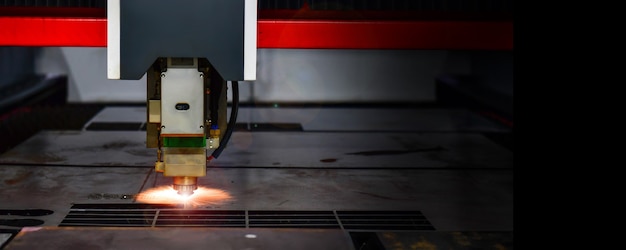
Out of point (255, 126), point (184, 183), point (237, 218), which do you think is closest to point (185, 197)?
point (237, 218)

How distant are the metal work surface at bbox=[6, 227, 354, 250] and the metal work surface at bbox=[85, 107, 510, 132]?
18.5 feet

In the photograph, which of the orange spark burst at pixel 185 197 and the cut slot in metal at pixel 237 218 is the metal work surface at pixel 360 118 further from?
the cut slot in metal at pixel 237 218

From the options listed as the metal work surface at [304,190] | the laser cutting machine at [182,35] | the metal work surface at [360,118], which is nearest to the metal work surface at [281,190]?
the metal work surface at [304,190]

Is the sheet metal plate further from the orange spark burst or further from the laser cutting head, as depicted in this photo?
the laser cutting head

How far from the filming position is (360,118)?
1274 centimetres

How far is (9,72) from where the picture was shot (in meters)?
13.6

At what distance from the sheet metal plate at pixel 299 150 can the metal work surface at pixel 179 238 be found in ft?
9.29

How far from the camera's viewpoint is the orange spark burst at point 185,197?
702 centimetres

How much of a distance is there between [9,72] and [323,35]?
6.94 metres

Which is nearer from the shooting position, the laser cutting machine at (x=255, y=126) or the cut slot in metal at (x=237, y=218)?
the laser cutting machine at (x=255, y=126)

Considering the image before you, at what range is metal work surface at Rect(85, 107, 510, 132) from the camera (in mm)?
11836

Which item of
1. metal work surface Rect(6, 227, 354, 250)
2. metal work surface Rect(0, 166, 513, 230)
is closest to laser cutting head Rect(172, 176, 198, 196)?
metal work surface Rect(6, 227, 354, 250)

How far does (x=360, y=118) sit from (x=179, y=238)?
7125mm

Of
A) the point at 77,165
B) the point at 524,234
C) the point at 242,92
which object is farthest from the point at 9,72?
the point at 524,234
